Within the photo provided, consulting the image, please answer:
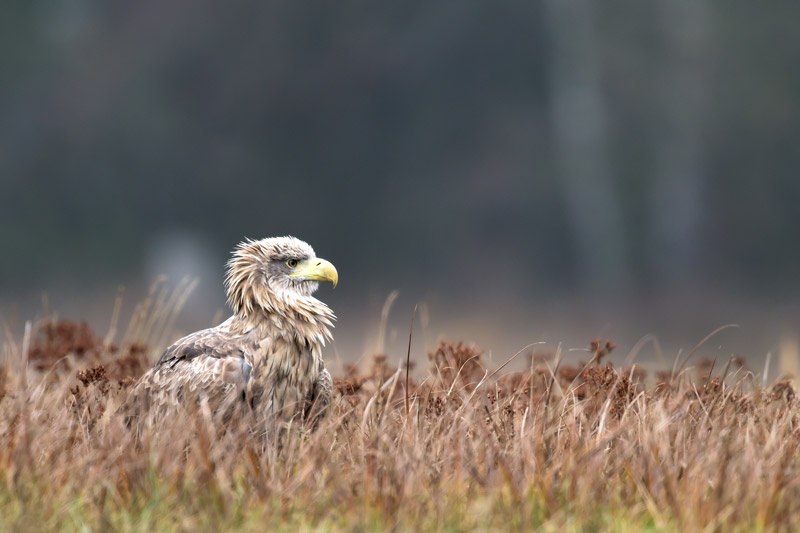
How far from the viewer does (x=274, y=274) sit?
213 inches

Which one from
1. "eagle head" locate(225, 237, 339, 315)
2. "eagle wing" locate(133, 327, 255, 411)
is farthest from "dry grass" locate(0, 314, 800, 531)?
"eagle head" locate(225, 237, 339, 315)

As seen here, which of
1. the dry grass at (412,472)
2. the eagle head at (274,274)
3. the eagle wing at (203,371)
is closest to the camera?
the dry grass at (412,472)

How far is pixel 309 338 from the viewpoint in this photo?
5.21 m

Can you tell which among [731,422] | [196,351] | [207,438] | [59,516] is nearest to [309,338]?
[196,351]

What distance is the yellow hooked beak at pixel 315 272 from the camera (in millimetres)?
5395

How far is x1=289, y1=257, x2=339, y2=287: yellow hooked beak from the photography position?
5395 millimetres

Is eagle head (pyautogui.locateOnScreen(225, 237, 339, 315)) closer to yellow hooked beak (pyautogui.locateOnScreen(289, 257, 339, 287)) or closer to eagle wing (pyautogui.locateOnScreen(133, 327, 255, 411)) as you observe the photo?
yellow hooked beak (pyautogui.locateOnScreen(289, 257, 339, 287))

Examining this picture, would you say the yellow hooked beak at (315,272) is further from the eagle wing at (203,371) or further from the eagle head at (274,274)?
the eagle wing at (203,371)

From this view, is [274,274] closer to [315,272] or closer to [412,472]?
[315,272]

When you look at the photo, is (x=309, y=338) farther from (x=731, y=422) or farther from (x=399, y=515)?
(x=731, y=422)

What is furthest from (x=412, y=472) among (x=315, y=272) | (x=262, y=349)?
(x=315, y=272)

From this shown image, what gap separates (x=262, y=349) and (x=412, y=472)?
5.02 feet

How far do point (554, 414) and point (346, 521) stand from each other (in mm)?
1410

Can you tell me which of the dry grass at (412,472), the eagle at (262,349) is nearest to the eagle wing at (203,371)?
the eagle at (262,349)
